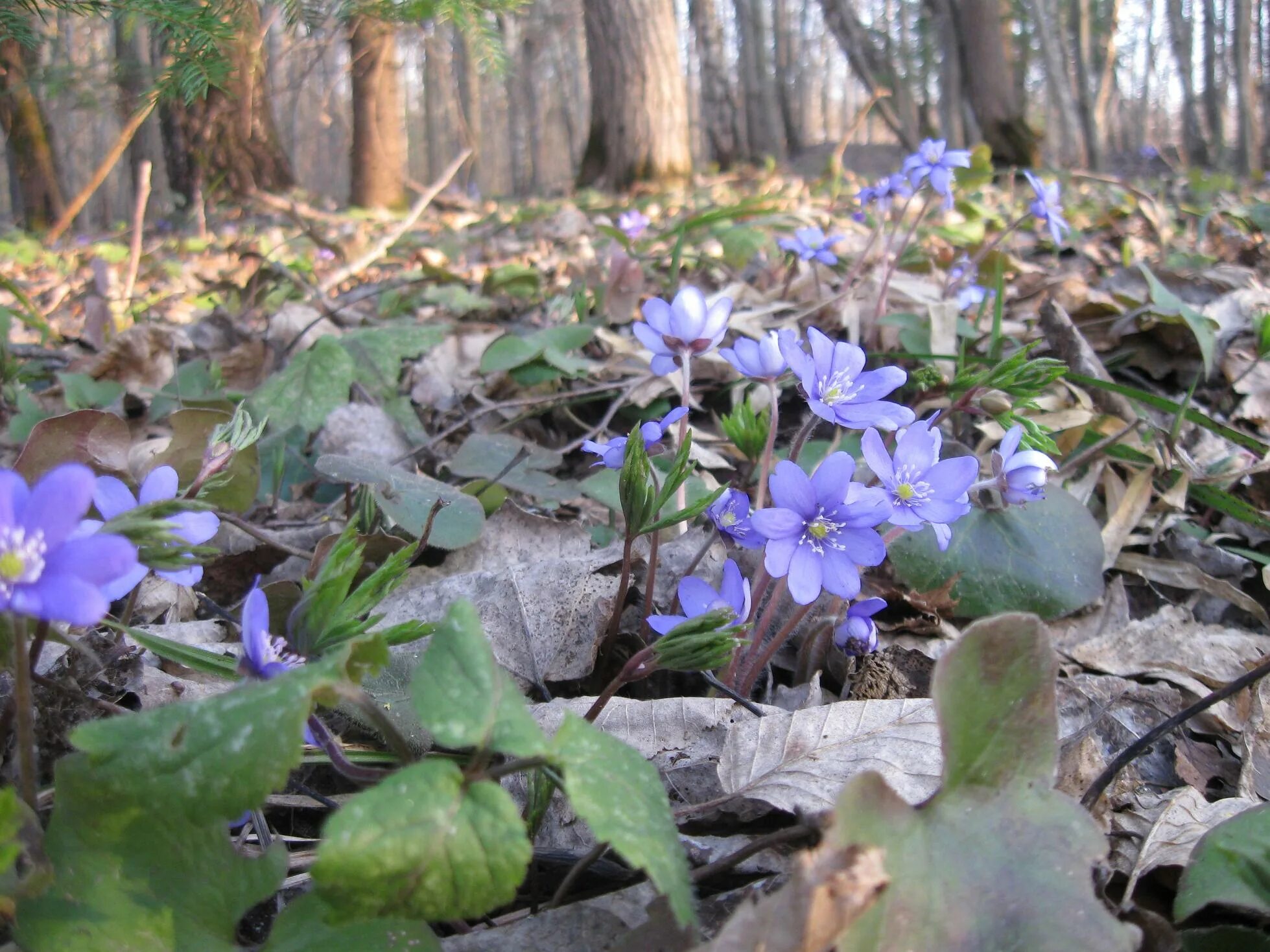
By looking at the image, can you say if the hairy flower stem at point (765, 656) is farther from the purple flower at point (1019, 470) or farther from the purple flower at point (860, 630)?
the purple flower at point (1019, 470)

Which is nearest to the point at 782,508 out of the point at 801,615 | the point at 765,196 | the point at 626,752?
the point at 801,615

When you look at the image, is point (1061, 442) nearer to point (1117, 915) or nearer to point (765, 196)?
point (1117, 915)

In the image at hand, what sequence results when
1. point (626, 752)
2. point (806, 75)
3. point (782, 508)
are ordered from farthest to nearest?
point (806, 75) → point (782, 508) → point (626, 752)

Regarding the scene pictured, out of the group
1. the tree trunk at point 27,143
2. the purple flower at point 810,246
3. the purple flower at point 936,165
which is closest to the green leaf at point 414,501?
the purple flower at point 810,246

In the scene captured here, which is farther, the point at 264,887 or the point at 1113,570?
the point at 1113,570

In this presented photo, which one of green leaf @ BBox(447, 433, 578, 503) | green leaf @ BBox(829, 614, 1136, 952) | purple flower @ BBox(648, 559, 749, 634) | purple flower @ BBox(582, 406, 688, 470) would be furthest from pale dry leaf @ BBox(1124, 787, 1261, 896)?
green leaf @ BBox(447, 433, 578, 503)

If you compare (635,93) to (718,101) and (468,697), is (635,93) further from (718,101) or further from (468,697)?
(468,697)
